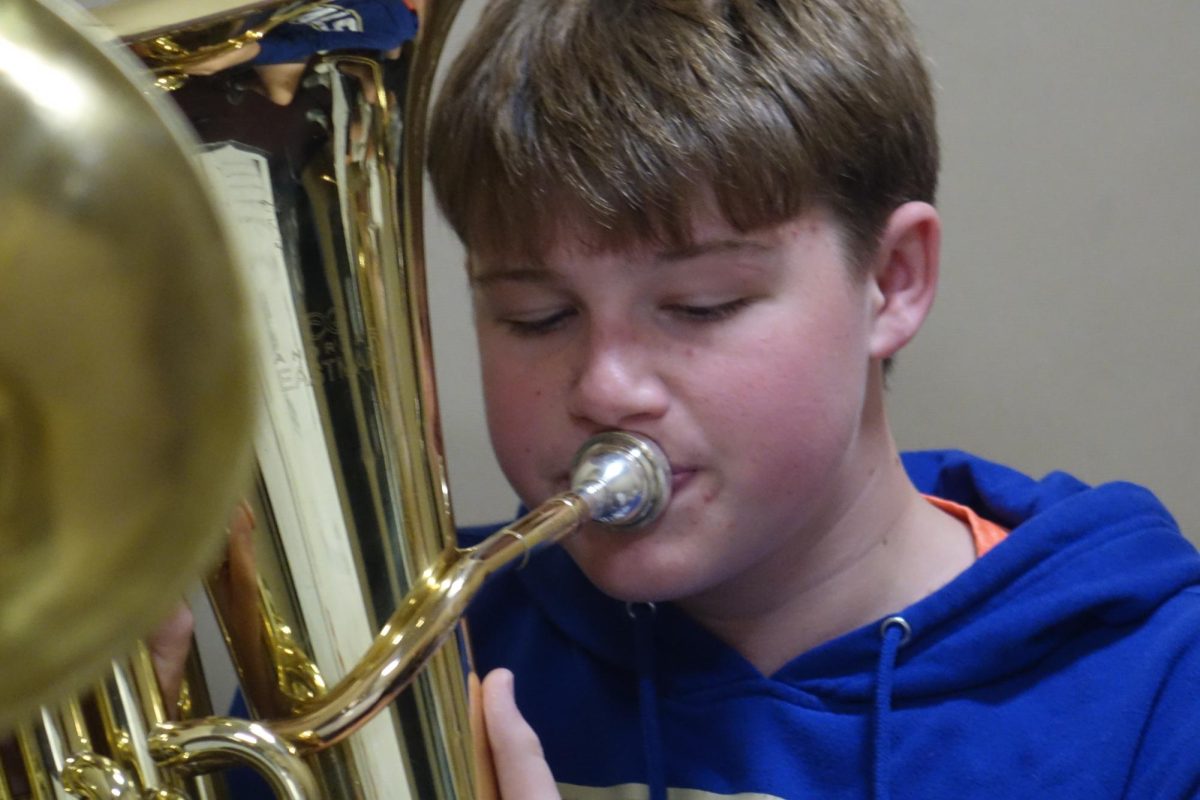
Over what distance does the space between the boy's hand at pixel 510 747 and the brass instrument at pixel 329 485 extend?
6 centimetres

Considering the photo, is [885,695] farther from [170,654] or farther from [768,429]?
[170,654]

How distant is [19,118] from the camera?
0.78 feet

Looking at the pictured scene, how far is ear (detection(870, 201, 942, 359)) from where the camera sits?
0.71 m

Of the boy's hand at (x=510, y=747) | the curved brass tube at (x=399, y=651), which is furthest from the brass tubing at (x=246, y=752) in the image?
the boy's hand at (x=510, y=747)

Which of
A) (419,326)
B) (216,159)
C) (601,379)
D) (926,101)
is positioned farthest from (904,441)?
(216,159)

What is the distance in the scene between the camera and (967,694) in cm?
69

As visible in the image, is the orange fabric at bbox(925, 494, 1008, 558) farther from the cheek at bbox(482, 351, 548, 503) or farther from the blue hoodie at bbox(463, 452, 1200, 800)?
the cheek at bbox(482, 351, 548, 503)

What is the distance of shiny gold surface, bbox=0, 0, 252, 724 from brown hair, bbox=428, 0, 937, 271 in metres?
0.39

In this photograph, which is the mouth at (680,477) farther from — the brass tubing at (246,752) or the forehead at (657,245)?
the brass tubing at (246,752)

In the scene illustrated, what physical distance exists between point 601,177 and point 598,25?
0.11 metres

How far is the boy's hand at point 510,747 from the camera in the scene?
0.60 metres

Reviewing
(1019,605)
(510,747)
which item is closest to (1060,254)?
(1019,605)

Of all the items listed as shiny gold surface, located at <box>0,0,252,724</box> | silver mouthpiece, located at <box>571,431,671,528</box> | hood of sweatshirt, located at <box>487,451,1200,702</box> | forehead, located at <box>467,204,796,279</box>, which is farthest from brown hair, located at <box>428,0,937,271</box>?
shiny gold surface, located at <box>0,0,252,724</box>

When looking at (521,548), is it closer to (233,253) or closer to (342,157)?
(342,157)
